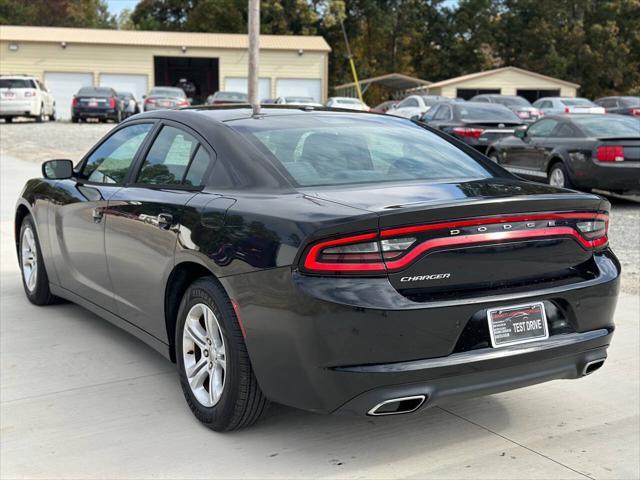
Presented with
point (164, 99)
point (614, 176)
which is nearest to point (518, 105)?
point (164, 99)

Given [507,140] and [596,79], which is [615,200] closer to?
[507,140]

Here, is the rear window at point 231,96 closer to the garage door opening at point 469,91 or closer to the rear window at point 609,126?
the garage door opening at point 469,91

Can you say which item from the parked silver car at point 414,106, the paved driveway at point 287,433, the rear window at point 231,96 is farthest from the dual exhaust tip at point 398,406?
the rear window at point 231,96

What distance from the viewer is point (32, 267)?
20.5 ft

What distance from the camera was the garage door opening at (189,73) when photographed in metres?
51.6

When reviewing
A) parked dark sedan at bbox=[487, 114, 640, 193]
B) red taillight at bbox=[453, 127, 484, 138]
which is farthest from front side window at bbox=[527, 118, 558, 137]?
red taillight at bbox=[453, 127, 484, 138]

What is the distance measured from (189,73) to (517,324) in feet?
168

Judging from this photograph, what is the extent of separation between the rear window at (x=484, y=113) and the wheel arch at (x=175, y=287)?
13509 mm

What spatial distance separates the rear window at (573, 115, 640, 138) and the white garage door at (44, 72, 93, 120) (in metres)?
34.5

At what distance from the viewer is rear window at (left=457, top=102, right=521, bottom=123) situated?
17062 millimetres

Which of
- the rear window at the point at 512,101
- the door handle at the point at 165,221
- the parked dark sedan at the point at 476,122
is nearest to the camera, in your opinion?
the door handle at the point at 165,221

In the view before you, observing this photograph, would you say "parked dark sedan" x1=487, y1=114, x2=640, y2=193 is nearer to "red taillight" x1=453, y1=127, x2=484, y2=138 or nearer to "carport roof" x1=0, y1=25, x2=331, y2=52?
"red taillight" x1=453, y1=127, x2=484, y2=138

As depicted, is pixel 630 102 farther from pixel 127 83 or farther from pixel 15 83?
pixel 15 83

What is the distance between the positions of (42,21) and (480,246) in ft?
258
